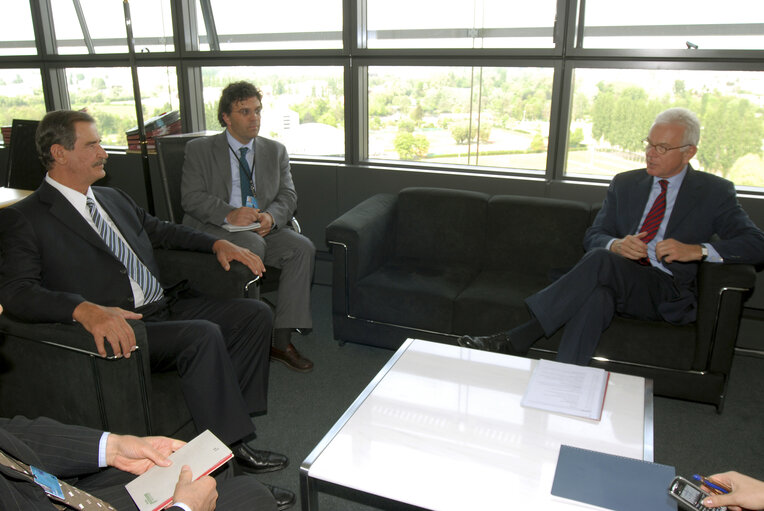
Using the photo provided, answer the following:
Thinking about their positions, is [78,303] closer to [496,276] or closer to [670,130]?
[496,276]

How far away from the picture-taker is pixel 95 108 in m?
5.18

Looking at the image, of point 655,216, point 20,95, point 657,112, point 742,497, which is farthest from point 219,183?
point 20,95

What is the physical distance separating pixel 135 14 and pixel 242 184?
86.8 inches

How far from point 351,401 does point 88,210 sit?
1458mm

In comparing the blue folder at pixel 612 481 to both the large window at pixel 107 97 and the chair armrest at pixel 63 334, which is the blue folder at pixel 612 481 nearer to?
the chair armrest at pixel 63 334

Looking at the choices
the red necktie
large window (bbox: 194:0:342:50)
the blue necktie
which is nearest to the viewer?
the red necktie

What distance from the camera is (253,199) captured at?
3.48 metres

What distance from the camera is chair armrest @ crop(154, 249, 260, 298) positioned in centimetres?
269

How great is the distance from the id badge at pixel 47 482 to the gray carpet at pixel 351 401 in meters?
1.02

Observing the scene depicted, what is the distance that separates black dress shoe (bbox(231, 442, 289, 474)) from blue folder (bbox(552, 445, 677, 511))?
1.19 m

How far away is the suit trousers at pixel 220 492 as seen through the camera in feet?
5.02

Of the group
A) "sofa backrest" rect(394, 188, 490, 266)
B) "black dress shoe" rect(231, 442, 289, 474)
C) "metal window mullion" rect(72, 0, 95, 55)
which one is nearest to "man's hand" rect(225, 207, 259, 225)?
"sofa backrest" rect(394, 188, 490, 266)

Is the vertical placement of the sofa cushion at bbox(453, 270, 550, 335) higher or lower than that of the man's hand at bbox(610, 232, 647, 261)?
lower

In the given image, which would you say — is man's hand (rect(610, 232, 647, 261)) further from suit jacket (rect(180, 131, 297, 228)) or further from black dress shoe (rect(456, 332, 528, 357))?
suit jacket (rect(180, 131, 297, 228))
